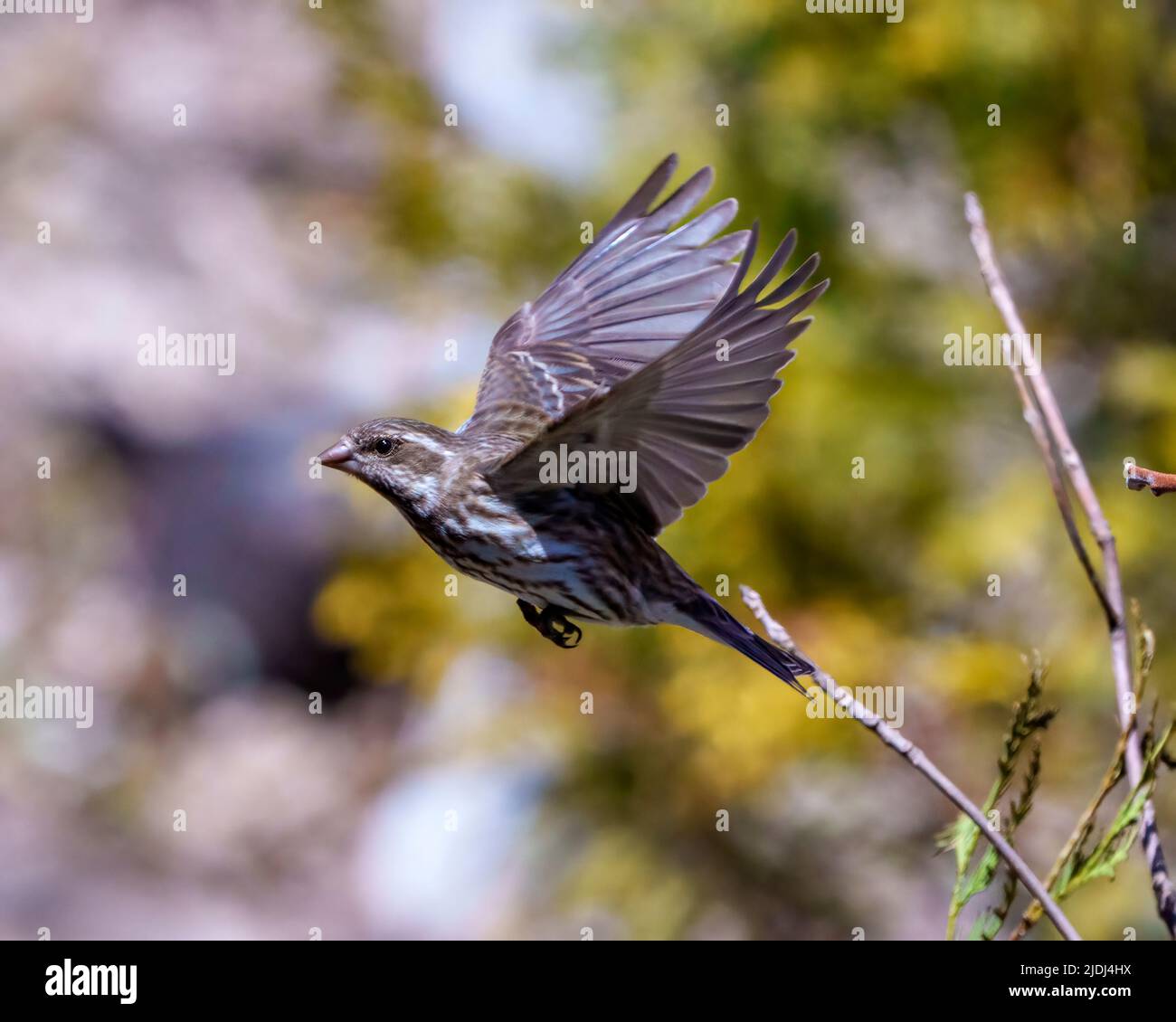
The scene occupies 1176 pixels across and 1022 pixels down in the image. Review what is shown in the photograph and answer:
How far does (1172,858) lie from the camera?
4207 mm

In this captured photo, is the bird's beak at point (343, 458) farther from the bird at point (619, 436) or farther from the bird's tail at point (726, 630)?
the bird's tail at point (726, 630)

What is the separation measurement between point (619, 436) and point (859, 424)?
2340 millimetres

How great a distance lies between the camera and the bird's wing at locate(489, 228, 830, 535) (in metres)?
1.72

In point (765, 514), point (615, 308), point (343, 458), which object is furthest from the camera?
point (765, 514)

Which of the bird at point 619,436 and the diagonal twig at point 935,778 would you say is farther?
the bird at point 619,436

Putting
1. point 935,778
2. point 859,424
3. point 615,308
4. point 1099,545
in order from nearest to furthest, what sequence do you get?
point 935,778
point 1099,545
point 615,308
point 859,424

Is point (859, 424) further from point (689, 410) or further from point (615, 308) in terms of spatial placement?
point (689, 410)

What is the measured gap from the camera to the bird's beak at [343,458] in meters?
2.11

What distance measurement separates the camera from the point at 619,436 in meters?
1.99

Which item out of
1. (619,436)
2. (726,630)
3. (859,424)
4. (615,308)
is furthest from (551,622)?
(859,424)

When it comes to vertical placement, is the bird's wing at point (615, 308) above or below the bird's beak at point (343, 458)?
above

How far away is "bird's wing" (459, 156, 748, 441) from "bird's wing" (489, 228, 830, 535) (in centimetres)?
29

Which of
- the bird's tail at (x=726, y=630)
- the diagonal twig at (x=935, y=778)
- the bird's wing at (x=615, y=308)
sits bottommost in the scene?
the diagonal twig at (x=935, y=778)

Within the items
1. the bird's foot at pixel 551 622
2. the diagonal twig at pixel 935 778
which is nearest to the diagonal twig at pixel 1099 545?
the diagonal twig at pixel 935 778
